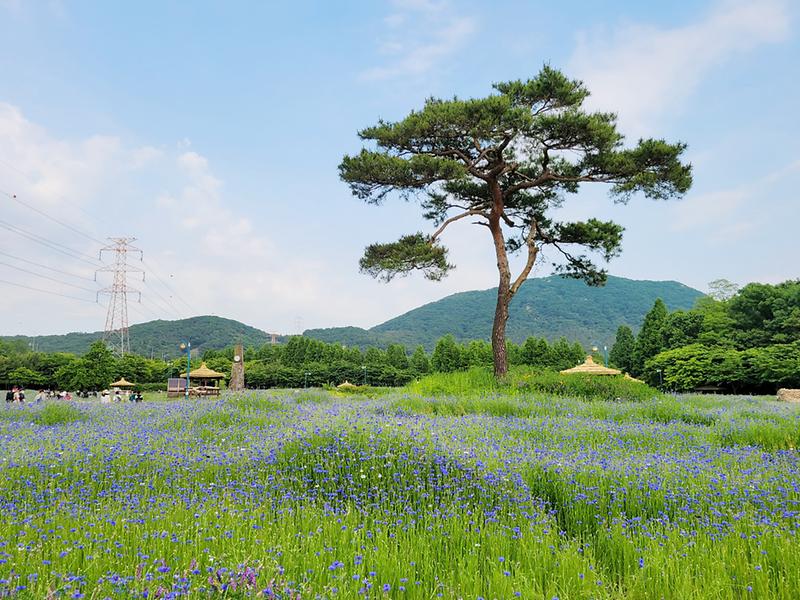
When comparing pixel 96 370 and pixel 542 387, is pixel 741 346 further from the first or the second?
pixel 96 370

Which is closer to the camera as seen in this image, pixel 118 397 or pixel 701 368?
pixel 118 397

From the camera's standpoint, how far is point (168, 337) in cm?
10056

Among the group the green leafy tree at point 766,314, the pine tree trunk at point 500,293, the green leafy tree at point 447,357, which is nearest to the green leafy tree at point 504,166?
the pine tree trunk at point 500,293

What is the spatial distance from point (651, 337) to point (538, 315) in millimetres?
88728

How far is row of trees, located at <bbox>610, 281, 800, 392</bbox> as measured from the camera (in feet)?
97.6

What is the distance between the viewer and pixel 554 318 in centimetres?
12888

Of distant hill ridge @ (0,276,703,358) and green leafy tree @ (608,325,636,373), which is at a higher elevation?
distant hill ridge @ (0,276,703,358)

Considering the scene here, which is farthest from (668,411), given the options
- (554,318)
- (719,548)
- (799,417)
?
(554,318)

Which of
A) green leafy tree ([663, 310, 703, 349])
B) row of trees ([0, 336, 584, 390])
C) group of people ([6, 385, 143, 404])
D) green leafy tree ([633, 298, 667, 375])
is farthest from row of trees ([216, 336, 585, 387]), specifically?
group of people ([6, 385, 143, 404])

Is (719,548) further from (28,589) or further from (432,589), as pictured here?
(28,589)

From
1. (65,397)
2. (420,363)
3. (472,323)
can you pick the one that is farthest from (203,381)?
(472,323)

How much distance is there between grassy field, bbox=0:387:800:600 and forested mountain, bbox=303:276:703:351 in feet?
319

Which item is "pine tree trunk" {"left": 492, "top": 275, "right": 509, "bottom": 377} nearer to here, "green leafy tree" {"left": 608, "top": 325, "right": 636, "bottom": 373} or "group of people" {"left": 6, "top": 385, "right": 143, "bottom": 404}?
"group of people" {"left": 6, "top": 385, "right": 143, "bottom": 404}

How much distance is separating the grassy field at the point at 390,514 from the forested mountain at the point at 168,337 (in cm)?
9153
